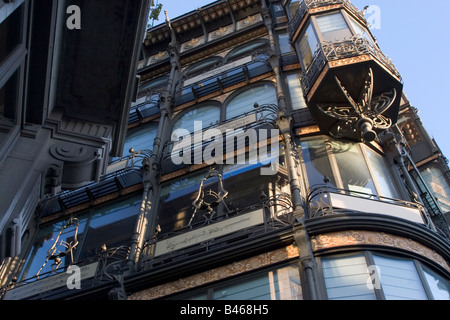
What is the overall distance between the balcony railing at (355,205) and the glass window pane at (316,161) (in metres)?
0.68

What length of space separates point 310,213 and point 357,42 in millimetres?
6467

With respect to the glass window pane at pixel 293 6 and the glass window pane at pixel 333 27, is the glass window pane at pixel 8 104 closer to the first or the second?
the glass window pane at pixel 333 27

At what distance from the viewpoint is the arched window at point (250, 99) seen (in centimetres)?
1838

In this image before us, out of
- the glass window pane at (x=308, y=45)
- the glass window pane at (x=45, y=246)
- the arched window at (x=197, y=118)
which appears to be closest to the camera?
the glass window pane at (x=45, y=246)

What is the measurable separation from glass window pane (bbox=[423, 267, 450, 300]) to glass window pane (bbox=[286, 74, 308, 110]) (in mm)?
7318

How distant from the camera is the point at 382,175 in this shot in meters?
14.3

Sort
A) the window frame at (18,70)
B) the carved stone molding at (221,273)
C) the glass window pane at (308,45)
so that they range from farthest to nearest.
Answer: the glass window pane at (308,45), the carved stone molding at (221,273), the window frame at (18,70)

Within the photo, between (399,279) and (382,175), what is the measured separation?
4.58 meters

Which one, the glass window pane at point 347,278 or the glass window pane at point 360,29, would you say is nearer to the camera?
the glass window pane at point 347,278

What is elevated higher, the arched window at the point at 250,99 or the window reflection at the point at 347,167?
the arched window at the point at 250,99

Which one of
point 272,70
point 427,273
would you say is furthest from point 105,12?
point 272,70

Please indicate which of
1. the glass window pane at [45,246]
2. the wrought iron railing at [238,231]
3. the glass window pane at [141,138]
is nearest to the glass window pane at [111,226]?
the glass window pane at [45,246]

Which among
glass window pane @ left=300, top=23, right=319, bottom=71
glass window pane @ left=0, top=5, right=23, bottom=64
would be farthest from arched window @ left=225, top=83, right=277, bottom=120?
glass window pane @ left=0, top=5, right=23, bottom=64

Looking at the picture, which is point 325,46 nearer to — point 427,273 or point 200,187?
point 200,187
